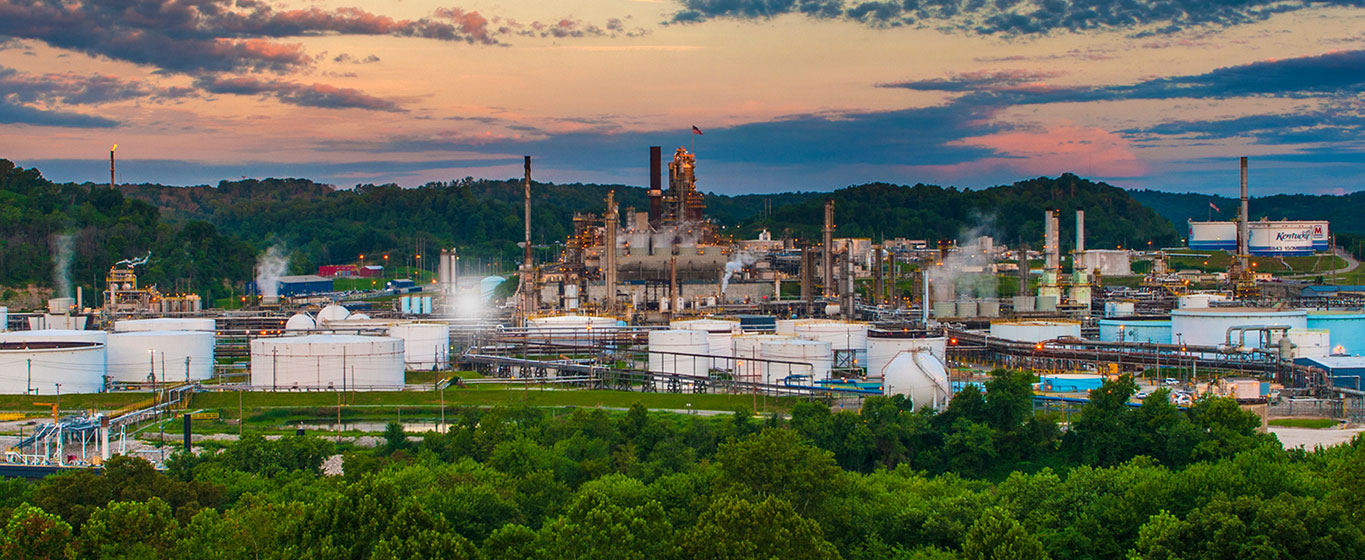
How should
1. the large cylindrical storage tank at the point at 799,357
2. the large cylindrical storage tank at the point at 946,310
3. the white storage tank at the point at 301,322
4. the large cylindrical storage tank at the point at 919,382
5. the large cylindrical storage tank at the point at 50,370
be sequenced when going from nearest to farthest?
the large cylindrical storage tank at the point at 919,382 → the large cylindrical storage tank at the point at 50,370 → the large cylindrical storage tank at the point at 799,357 → the white storage tank at the point at 301,322 → the large cylindrical storage tank at the point at 946,310

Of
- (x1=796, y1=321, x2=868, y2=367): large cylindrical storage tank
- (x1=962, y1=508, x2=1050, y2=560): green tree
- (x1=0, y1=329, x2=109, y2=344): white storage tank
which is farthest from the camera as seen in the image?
(x1=796, y1=321, x2=868, y2=367): large cylindrical storage tank

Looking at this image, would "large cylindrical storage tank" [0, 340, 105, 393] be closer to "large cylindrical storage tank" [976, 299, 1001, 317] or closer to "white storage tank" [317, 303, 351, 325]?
"white storage tank" [317, 303, 351, 325]

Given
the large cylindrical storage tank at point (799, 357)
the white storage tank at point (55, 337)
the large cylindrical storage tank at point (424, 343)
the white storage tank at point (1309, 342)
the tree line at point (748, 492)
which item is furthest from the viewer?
the large cylindrical storage tank at point (424, 343)

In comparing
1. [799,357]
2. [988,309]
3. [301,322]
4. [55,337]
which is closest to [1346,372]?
[799,357]

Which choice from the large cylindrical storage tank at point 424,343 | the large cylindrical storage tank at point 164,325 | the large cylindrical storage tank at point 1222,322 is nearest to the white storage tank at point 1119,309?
the large cylindrical storage tank at point 1222,322

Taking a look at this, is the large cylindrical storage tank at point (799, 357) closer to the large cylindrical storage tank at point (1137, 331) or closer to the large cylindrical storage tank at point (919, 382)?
the large cylindrical storage tank at point (919, 382)

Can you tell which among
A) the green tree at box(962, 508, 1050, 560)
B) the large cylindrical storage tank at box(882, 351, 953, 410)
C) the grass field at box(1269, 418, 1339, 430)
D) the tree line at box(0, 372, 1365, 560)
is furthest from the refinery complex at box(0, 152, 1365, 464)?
the green tree at box(962, 508, 1050, 560)

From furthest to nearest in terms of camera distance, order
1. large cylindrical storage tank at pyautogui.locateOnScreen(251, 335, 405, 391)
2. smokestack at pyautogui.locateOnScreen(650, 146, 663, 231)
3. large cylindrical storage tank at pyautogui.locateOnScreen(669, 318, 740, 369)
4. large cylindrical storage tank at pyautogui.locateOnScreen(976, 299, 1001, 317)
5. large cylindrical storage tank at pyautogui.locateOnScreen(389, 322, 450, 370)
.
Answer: smokestack at pyautogui.locateOnScreen(650, 146, 663, 231) → large cylindrical storage tank at pyautogui.locateOnScreen(976, 299, 1001, 317) → large cylindrical storage tank at pyautogui.locateOnScreen(389, 322, 450, 370) → large cylindrical storage tank at pyautogui.locateOnScreen(669, 318, 740, 369) → large cylindrical storage tank at pyautogui.locateOnScreen(251, 335, 405, 391)
